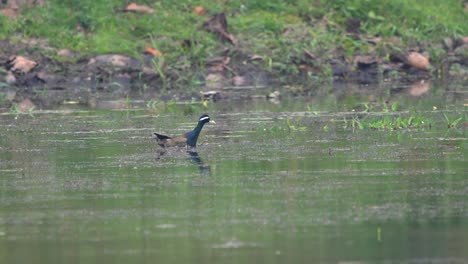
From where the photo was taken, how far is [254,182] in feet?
43.7

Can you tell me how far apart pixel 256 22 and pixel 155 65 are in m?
3.92

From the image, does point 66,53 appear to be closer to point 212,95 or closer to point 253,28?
point 253,28

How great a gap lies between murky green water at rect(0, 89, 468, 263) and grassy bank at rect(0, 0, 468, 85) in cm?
1078

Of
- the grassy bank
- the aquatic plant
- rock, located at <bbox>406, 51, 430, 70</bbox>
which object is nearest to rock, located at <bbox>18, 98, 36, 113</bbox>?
the grassy bank

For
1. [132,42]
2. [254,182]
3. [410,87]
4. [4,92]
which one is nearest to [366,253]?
[254,182]

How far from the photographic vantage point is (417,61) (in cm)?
3064

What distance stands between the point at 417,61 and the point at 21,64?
9021 mm

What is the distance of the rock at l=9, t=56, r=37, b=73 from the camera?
29.2m

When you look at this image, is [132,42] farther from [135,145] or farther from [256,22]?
[135,145]

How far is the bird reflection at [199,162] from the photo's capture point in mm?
14335

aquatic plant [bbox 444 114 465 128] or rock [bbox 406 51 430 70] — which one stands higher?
rock [bbox 406 51 430 70]

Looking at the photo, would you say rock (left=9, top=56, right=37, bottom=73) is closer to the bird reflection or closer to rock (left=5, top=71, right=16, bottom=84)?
rock (left=5, top=71, right=16, bottom=84)

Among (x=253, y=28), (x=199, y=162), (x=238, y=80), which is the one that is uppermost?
(x=253, y=28)

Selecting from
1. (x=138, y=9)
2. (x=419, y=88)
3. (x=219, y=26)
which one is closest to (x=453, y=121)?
(x=419, y=88)
